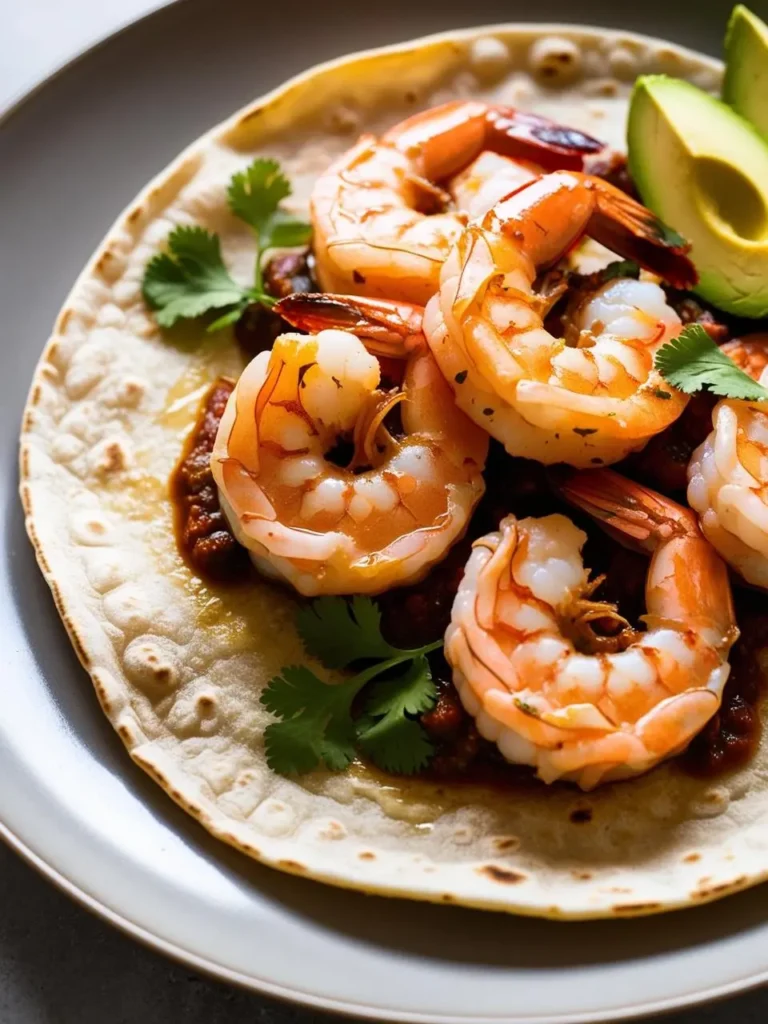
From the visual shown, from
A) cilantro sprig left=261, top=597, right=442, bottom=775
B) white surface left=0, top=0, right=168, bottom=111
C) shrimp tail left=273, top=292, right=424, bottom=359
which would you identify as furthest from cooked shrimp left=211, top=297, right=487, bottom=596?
white surface left=0, top=0, right=168, bottom=111

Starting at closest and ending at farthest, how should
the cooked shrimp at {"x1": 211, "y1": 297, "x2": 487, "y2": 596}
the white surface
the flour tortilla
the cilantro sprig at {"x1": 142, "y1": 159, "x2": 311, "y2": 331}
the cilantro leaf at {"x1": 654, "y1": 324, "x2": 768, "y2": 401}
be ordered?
the flour tortilla, the cooked shrimp at {"x1": 211, "y1": 297, "x2": 487, "y2": 596}, the cilantro leaf at {"x1": 654, "y1": 324, "x2": 768, "y2": 401}, the cilantro sprig at {"x1": 142, "y1": 159, "x2": 311, "y2": 331}, the white surface

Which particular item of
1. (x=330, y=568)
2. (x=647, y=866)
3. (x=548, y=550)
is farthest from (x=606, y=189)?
(x=647, y=866)

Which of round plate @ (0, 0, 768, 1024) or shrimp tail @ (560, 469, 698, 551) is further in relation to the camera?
shrimp tail @ (560, 469, 698, 551)

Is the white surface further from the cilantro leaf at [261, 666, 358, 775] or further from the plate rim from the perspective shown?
the plate rim

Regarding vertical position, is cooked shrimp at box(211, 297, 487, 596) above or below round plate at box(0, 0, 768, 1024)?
above

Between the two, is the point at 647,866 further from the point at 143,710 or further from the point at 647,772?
the point at 143,710

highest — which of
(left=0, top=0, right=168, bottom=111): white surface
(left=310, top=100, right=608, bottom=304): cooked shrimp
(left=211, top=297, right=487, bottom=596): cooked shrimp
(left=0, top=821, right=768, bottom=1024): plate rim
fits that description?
(left=0, top=0, right=168, bottom=111): white surface
